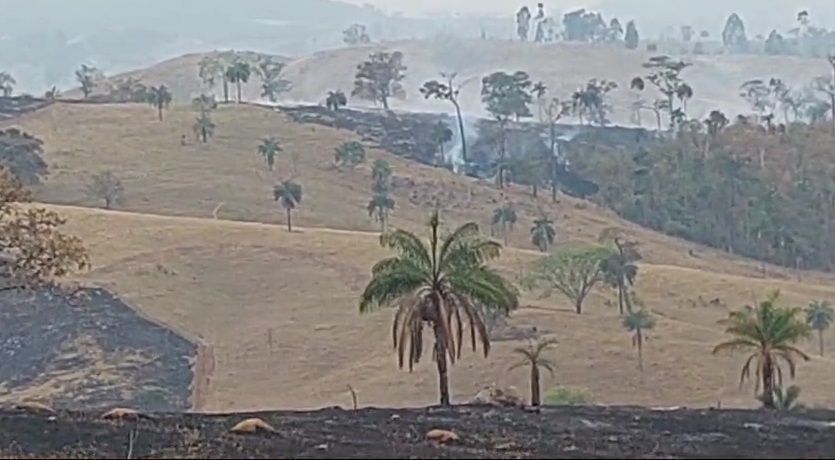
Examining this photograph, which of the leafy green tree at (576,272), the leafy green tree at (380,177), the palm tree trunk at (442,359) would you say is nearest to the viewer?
the palm tree trunk at (442,359)

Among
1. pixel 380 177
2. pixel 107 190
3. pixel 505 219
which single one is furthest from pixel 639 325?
pixel 107 190

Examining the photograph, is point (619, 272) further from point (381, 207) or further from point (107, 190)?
point (107, 190)

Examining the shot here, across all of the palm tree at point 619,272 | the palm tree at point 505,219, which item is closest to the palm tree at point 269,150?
the palm tree at point 505,219

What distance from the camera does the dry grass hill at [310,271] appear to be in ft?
291

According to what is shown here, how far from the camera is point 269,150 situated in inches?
6329

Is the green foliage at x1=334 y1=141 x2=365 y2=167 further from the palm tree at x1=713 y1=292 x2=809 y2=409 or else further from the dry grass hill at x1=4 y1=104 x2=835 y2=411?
the palm tree at x1=713 y1=292 x2=809 y2=409

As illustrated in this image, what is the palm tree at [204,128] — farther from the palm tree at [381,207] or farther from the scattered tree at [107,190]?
the palm tree at [381,207]

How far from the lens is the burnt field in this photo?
121 feet

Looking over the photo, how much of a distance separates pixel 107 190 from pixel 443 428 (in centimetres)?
10600

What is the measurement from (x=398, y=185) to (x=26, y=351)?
2837 inches

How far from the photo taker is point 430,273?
57.0 m

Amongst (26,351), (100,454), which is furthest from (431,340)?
Answer: (100,454)

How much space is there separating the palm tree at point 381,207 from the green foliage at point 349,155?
49.7 ft

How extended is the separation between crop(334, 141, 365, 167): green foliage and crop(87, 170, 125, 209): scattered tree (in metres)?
26.5
